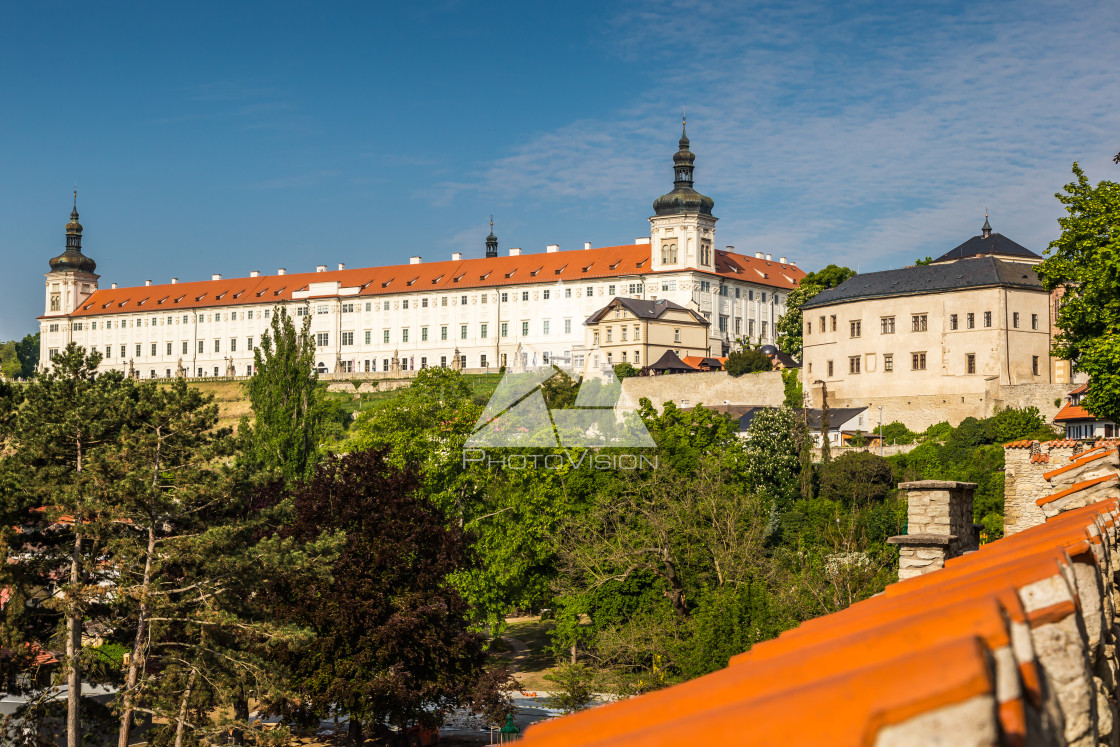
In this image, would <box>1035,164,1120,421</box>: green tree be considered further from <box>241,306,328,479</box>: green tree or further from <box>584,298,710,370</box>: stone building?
<box>584,298,710,370</box>: stone building

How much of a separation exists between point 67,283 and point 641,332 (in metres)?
87.4

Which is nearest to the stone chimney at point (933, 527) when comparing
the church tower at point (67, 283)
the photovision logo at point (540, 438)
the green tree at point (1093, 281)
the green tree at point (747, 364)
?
the green tree at point (1093, 281)

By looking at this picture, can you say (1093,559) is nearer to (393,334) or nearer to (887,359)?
(887,359)

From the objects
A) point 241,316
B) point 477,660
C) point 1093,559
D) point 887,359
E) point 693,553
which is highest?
point 241,316

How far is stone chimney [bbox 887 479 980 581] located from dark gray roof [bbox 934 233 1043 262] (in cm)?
8177

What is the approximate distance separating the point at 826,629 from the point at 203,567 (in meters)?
22.5

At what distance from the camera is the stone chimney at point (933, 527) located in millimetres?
10258

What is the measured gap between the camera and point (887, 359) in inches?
2879

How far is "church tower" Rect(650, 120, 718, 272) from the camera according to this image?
116812 millimetres

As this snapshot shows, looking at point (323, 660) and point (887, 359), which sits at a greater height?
point (887, 359)

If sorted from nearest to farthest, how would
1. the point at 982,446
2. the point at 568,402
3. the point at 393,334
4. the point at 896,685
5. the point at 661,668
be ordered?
the point at 896,685
the point at 661,668
the point at 982,446
the point at 568,402
the point at 393,334

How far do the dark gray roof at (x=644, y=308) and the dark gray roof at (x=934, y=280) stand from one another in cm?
2708

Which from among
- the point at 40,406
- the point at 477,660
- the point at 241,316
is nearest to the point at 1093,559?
the point at 477,660

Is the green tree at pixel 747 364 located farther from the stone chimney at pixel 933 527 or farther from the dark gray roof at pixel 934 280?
the stone chimney at pixel 933 527
